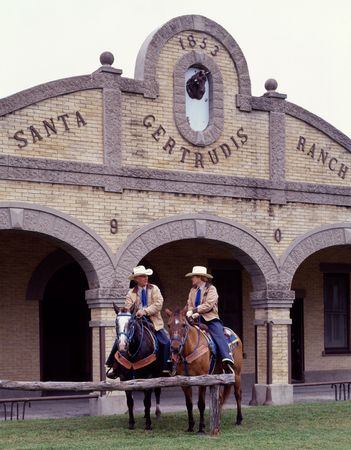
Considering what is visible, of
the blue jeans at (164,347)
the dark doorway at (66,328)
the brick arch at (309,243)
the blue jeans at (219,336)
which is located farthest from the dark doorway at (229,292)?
the blue jeans at (164,347)

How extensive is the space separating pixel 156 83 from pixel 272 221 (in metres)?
3.61

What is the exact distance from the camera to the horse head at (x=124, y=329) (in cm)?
1188

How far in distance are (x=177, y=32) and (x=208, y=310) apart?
641 centimetres

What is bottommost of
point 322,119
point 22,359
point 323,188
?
point 22,359

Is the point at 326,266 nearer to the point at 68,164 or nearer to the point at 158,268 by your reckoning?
the point at 158,268

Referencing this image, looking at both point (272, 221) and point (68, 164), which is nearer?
point (68, 164)

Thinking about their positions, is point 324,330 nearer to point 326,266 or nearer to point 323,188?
point 326,266

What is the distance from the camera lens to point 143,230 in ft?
53.6

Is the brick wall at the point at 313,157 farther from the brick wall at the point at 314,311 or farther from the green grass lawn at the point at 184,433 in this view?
the green grass lawn at the point at 184,433

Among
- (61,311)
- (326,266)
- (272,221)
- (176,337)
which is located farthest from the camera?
(326,266)

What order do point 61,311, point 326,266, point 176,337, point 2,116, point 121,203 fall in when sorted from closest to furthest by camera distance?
point 176,337 < point 2,116 < point 121,203 < point 61,311 < point 326,266

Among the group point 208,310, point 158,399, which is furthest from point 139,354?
point 158,399

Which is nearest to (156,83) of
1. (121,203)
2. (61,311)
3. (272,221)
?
(121,203)

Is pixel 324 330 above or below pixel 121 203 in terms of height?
below
